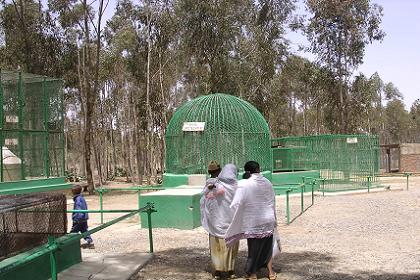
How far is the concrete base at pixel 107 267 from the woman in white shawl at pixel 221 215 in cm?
122

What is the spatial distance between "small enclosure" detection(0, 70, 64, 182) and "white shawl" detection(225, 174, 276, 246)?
7.22 metres

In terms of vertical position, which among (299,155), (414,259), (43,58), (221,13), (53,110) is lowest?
(414,259)

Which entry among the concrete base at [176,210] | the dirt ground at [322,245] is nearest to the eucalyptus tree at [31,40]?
the dirt ground at [322,245]

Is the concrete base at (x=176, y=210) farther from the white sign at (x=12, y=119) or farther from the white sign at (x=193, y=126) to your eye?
the white sign at (x=193, y=126)

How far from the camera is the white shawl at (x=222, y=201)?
22.4 feet

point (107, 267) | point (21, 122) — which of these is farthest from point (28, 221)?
point (21, 122)

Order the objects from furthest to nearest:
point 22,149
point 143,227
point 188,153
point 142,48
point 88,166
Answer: point 142,48 < point 88,166 < point 188,153 < point 22,149 < point 143,227

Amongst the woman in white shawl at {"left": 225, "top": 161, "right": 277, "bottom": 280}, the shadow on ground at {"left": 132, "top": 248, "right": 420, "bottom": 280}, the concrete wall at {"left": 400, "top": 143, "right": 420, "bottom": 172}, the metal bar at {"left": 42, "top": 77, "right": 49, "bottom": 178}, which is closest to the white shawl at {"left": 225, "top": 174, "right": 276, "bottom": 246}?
the woman in white shawl at {"left": 225, "top": 161, "right": 277, "bottom": 280}

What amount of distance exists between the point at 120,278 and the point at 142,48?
28.4 metres

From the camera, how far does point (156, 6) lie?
30641mm

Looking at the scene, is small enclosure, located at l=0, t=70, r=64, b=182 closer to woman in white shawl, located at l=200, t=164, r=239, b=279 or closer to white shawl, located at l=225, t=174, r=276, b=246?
woman in white shawl, located at l=200, t=164, r=239, b=279

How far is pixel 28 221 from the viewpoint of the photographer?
634cm

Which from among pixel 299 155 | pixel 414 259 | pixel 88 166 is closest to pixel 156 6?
pixel 88 166

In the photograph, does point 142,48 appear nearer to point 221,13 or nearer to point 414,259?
point 221,13
